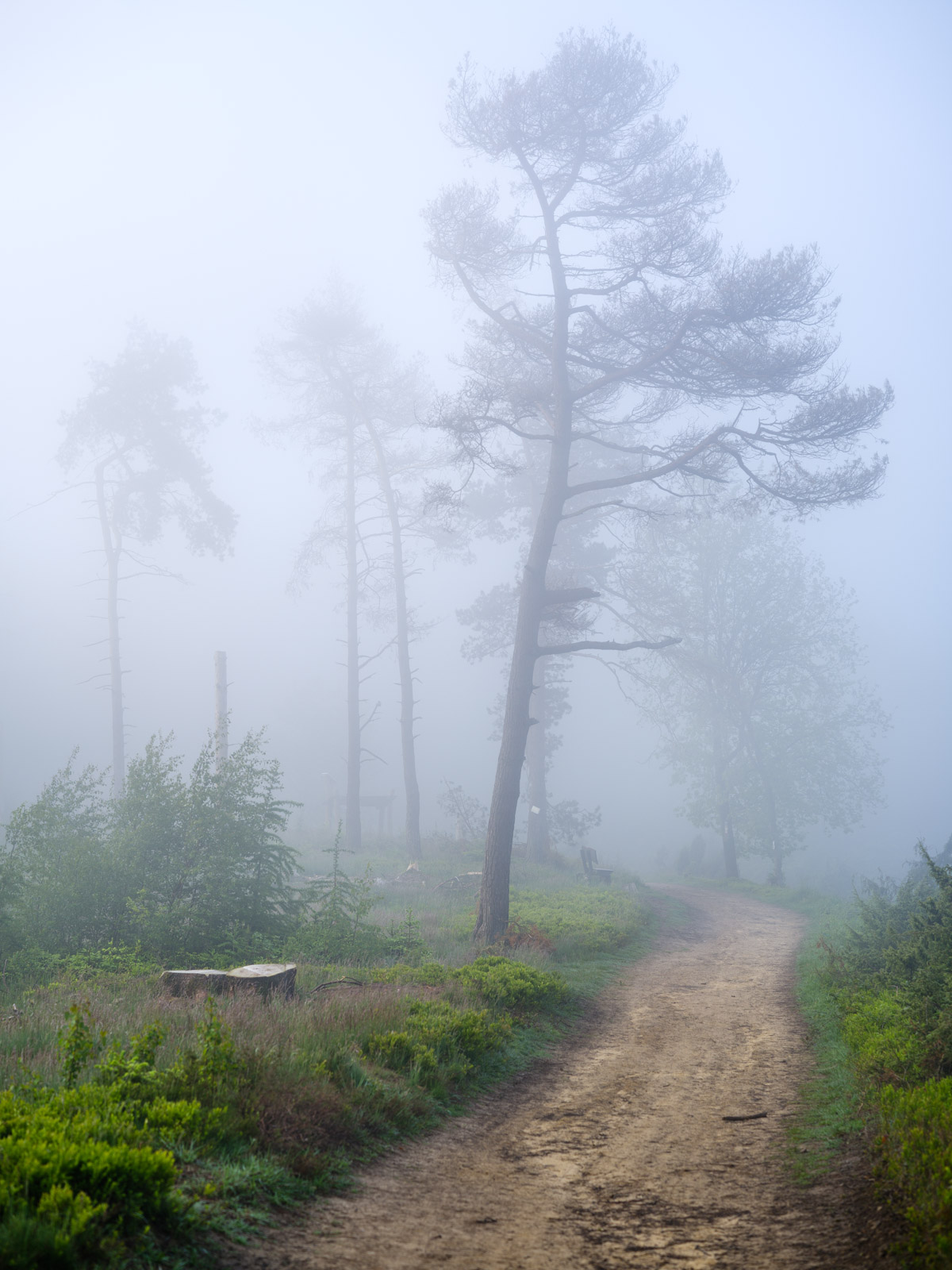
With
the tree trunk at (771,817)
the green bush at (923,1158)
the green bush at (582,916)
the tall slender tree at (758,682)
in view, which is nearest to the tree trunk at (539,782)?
the tall slender tree at (758,682)

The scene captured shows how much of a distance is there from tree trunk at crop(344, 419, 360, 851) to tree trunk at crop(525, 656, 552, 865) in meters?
6.29

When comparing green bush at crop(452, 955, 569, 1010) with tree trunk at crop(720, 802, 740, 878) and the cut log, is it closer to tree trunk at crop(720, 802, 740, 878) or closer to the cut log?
the cut log

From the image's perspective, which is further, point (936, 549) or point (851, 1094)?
point (936, 549)

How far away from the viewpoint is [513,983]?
8930 mm

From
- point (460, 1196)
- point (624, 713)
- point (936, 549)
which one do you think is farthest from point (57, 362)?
point (936, 549)

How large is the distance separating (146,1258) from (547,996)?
675cm

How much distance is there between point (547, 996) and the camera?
923cm

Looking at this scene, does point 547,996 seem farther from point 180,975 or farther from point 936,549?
point 936,549

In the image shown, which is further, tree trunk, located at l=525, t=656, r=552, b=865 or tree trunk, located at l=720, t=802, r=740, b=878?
tree trunk, located at l=720, t=802, r=740, b=878

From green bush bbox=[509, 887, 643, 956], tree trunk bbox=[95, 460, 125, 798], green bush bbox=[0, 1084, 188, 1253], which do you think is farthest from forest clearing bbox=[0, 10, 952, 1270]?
tree trunk bbox=[95, 460, 125, 798]

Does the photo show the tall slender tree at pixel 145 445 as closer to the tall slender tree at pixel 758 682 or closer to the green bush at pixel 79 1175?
the tall slender tree at pixel 758 682

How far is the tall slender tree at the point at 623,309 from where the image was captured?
43.3 feet

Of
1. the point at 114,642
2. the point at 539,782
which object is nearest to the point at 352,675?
the point at 539,782

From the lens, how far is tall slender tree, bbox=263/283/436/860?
89.5 ft
